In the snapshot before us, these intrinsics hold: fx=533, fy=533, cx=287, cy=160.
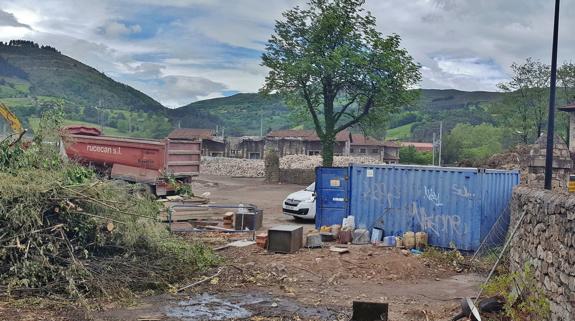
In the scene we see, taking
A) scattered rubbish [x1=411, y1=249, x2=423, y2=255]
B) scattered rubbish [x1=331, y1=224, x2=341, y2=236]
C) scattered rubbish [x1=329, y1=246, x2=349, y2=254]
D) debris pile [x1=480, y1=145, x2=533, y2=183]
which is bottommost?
scattered rubbish [x1=411, y1=249, x2=423, y2=255]

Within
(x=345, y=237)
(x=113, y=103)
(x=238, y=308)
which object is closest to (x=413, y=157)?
(x=345, y=237)

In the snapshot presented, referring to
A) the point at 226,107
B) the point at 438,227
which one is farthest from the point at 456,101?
the point at 438,227

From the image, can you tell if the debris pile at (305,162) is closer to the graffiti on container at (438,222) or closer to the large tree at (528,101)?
the large tree at (528,101)

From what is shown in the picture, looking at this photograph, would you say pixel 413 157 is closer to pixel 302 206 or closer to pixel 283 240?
pixel 302 206

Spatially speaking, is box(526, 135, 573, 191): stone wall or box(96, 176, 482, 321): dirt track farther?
box(526, 135, 573, 191): stone wall

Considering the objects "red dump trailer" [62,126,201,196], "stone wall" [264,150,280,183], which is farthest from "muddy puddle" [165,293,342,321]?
"stone wall" [264,150,280,183]

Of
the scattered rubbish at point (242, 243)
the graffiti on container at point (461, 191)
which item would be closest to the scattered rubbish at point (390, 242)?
the graffiti on container at point (461, 191)

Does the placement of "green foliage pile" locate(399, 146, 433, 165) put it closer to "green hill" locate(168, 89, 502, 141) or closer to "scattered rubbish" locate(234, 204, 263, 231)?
"green hill" locate(168, 89, 502, 141)

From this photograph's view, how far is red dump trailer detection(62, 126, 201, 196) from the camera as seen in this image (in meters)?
18.9

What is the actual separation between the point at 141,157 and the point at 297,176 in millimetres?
22347

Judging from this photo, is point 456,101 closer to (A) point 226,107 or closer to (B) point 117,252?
(A) point 226,107

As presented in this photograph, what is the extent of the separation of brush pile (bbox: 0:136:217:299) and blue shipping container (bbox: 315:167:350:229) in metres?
5.36

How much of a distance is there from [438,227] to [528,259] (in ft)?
18.9

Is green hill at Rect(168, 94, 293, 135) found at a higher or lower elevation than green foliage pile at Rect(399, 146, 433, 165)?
higher
